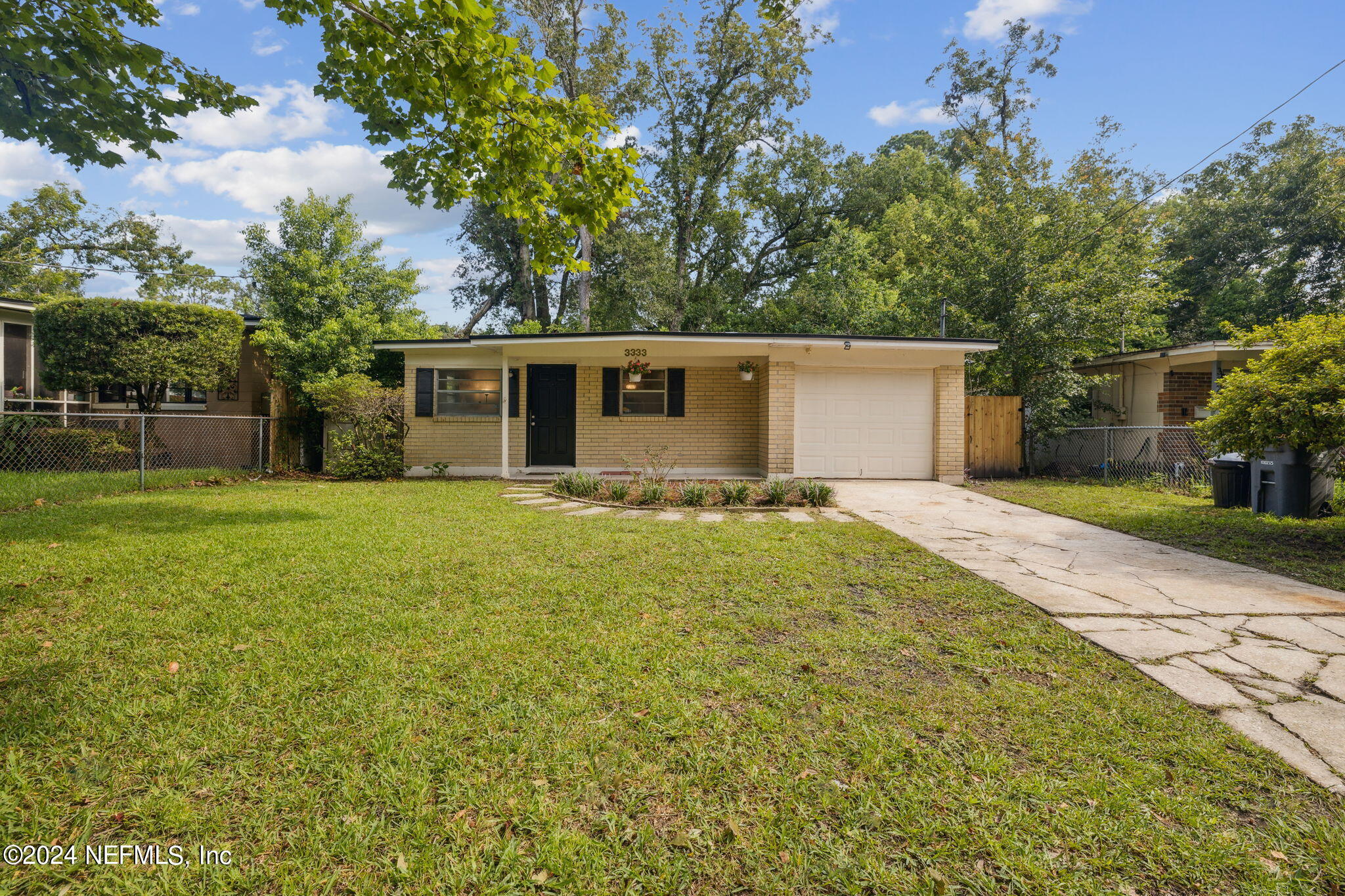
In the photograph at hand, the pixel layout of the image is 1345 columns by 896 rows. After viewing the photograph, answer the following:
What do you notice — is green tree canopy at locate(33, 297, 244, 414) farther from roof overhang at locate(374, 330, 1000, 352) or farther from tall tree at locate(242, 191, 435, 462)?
roof overhang at locate(374, 330, 1000, 352)

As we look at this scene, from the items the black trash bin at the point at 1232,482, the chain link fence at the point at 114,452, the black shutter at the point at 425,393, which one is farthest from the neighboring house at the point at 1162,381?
the chain link fence at the point at 114,452

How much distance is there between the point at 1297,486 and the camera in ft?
21.6

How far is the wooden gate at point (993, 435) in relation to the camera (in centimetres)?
1182

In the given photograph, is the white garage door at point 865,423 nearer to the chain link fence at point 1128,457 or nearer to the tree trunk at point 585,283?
the chain link fence at point 1128,457

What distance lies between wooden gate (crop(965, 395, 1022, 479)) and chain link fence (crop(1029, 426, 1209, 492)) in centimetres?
100

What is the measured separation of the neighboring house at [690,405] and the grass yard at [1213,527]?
87.3 inches

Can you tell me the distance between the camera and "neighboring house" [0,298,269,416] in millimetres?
11398

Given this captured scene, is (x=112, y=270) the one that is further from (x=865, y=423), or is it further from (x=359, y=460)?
(x=865, y=423)

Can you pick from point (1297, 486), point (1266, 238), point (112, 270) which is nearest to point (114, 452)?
point (112, 270)

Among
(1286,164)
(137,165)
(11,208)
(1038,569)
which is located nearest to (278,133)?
(137,165)

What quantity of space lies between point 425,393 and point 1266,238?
2653 cm

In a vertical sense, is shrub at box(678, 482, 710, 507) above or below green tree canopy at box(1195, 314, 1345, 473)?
below

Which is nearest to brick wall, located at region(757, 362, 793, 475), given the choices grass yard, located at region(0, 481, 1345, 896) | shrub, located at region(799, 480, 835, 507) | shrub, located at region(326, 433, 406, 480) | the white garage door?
the white garage door

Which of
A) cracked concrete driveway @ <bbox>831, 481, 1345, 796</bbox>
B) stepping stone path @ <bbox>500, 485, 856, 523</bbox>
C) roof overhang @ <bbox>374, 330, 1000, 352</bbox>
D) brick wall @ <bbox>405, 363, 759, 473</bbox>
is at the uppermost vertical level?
roof overhang @ <bbox>374, 330, 1000, 352</bbox>
